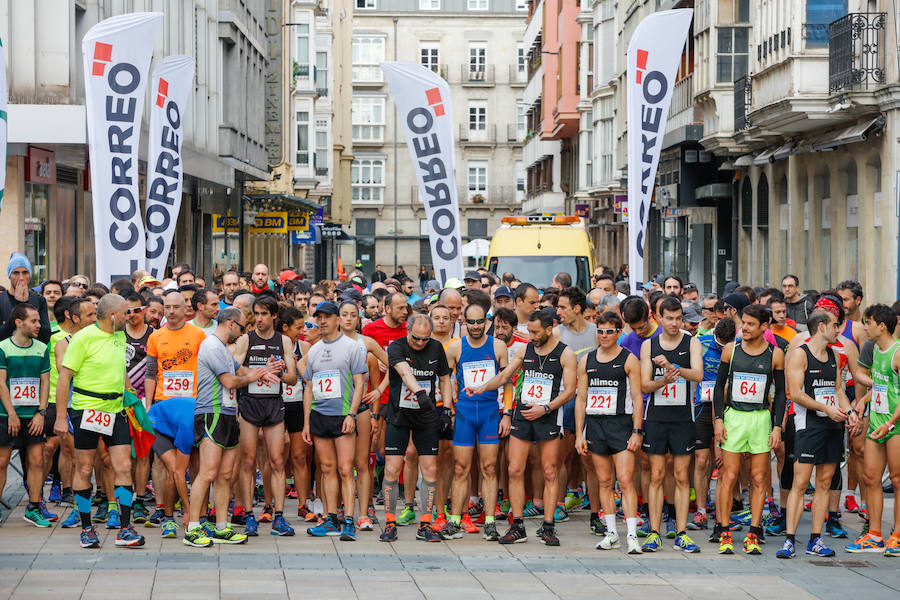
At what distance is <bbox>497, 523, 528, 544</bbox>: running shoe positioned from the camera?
11.6m

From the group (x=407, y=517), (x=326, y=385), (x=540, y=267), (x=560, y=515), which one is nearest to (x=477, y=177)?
(x=540, y=267)

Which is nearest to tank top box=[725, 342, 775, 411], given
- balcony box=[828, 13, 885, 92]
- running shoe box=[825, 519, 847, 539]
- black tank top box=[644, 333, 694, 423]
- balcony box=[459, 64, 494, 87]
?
black tank top box=[644, 333, 694, 423]

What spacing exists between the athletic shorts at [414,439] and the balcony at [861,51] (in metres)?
14.0

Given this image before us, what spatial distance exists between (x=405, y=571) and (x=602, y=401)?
7.09ft

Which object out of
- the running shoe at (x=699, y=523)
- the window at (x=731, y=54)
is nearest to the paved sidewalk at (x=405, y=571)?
the running shoe at (x=699, y=523)

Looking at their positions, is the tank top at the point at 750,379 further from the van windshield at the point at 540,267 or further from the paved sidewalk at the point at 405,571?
the van windshield at the point at 540,267

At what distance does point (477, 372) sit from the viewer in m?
11.9

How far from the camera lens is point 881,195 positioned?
79.5 feet

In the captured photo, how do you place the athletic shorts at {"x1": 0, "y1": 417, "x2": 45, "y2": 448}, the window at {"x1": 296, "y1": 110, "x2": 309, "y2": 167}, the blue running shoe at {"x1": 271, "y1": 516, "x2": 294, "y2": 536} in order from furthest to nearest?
the window at {"x1": 296, "y1": 110, "x2": 309, "y2": 167} < the blue running shoe at {"x1": 271, "y1": 516, "x2": 294, "y2": 536} < the athletic shorts at {"x1": 0, "y1": 417, "x2": 45, "y2": 448}

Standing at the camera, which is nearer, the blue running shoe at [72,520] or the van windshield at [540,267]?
the blue running shoe at [72,520]

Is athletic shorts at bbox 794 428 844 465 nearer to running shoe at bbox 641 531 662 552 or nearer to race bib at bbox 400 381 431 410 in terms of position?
running shoe at bbox 641 531 662 552

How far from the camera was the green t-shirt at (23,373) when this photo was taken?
11766 millimetres

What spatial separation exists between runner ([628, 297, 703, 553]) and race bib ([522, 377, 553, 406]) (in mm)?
751

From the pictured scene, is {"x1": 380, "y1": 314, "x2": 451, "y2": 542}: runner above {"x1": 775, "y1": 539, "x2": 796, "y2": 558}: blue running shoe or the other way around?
above
